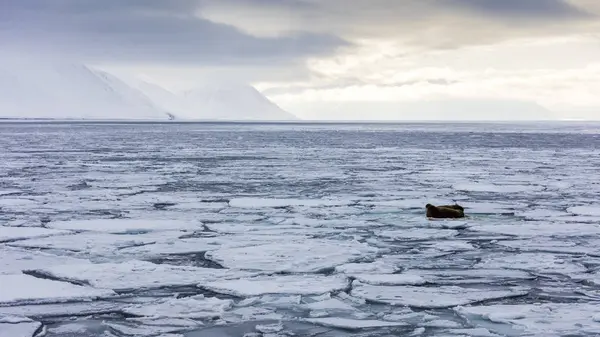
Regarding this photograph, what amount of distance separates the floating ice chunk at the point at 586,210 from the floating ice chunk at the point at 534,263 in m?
3.25

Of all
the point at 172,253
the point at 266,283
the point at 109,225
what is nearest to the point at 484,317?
the point at 266,283

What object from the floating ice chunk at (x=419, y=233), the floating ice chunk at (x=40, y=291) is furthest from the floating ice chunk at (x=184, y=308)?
the floating ice chunk at (x=419, y=233)

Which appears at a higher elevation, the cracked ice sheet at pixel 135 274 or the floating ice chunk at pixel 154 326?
the cracked ice sheet at pixel 135 274

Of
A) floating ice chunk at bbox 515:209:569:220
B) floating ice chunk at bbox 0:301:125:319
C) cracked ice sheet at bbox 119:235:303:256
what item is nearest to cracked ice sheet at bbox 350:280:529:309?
floating ice chunk at bbox 0:301:125:319

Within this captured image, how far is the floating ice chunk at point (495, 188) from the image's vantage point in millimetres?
13609

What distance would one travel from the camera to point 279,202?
11.5 metres

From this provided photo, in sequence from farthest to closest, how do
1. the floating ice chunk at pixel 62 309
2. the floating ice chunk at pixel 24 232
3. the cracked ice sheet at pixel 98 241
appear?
the floating ice chunk at pixel 24 232 < the cracked ice sheet at pixel 98 241 < the floating ice chunk at pixel 62 309

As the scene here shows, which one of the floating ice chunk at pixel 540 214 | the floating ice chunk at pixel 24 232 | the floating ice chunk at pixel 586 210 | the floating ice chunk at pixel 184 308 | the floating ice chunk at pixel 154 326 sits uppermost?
the floating ice chunk at pixel 586 210

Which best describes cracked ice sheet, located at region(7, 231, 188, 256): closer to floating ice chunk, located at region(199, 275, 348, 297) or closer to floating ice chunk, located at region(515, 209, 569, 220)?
floating ice chunk, located at region(199, 275, 348, 297)

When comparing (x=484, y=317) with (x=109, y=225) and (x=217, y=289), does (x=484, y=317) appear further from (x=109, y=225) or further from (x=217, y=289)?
(x=109, y=225)

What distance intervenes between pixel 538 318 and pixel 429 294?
0.92 meters

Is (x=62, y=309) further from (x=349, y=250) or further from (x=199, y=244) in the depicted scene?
(x=349, y=250)

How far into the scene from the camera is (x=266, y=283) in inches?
242

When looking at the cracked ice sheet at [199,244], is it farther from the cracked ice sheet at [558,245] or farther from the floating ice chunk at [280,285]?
the cracked ice sheet at [558,245]
